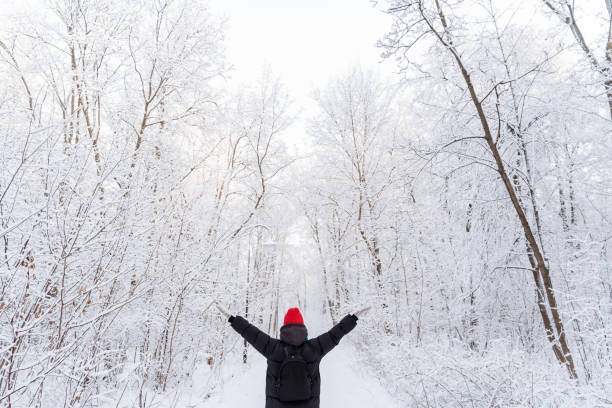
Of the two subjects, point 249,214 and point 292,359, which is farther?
point 249,214

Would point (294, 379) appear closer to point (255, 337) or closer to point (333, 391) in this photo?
point (255, 337)

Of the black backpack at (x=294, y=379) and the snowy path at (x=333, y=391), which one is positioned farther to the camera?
the snowy path at (x=333, y=391)

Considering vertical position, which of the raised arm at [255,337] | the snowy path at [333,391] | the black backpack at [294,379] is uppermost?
the raised arm at [255,337]

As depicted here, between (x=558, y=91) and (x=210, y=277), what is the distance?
5.77m

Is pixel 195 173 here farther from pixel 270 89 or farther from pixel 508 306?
pixel 508 306

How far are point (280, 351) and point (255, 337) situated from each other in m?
0.26

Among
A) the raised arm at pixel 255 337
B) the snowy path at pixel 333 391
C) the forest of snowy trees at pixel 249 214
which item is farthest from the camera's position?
the snowy path at pixel 333 391

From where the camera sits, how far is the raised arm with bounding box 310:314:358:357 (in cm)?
262

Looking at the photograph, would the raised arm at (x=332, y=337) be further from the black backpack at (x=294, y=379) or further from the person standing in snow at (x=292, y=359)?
the black backpack at (x=294, y=379)

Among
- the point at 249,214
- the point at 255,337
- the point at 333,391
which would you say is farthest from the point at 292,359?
the point at 333,391

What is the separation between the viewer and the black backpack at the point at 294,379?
2.42m

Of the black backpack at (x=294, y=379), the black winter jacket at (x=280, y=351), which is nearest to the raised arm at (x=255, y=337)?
the black winter jacket at (x=280, y=351)

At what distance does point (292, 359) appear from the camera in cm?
247

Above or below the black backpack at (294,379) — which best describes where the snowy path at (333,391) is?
below
